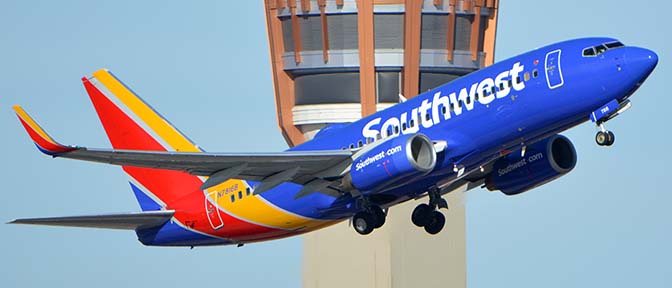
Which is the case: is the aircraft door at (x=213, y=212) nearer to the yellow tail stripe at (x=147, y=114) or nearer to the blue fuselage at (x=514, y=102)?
the yellow tail stripe at (x=147, y=114)

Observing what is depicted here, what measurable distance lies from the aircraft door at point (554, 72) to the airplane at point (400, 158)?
1.4 inches

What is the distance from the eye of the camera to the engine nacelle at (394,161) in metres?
70.0

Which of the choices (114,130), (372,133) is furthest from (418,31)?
(372,133)

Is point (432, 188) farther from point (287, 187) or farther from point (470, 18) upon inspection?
→ point (470, 18)

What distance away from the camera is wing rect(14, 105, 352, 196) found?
67.8 metres

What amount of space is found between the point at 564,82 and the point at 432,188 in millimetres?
7842

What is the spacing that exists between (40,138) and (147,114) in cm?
1849

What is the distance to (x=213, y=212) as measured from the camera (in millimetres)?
78250

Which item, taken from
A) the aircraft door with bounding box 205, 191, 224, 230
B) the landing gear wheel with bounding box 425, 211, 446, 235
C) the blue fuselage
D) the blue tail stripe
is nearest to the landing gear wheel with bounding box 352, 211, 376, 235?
the blue fuselage

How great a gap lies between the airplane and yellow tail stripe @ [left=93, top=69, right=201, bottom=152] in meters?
1.94

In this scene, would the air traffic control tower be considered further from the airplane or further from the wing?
the wing

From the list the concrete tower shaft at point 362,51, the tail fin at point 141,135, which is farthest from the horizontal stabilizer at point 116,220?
the concrete tower shaft at point 362,51

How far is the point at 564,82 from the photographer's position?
2719 inches

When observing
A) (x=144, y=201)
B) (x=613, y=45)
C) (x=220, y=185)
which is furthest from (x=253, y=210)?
(x=613, y=45)
